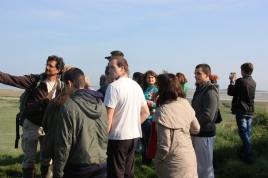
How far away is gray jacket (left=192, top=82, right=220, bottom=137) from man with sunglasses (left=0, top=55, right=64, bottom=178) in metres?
2.24

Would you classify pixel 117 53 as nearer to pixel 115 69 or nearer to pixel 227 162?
pixel 115 69

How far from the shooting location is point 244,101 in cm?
680

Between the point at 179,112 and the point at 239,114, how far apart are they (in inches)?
125

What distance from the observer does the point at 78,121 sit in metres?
3.41

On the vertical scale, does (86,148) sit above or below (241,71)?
below

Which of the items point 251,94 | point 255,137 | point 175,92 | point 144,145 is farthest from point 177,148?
point 255,137

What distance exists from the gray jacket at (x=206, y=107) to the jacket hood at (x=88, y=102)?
2010 mm

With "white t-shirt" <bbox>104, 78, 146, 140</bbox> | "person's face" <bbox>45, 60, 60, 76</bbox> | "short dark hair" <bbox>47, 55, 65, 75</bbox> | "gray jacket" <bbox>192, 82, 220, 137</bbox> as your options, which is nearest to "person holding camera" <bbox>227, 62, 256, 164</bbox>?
"gray jacket" <bbox>192, 82, 220, 137</bbox>

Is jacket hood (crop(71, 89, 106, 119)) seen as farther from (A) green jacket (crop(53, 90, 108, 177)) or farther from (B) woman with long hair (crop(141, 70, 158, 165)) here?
(B) woman with long hair (crop(141, 70, 158, 165))

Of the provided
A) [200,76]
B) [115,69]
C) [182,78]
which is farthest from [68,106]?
[182,78]

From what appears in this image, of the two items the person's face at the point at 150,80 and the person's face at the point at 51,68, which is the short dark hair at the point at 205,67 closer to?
the person's face at the point at 150,80

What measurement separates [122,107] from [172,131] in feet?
2.53

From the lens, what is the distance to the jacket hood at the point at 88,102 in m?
3.45

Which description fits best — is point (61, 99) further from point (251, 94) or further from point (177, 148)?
point (251, 94)
